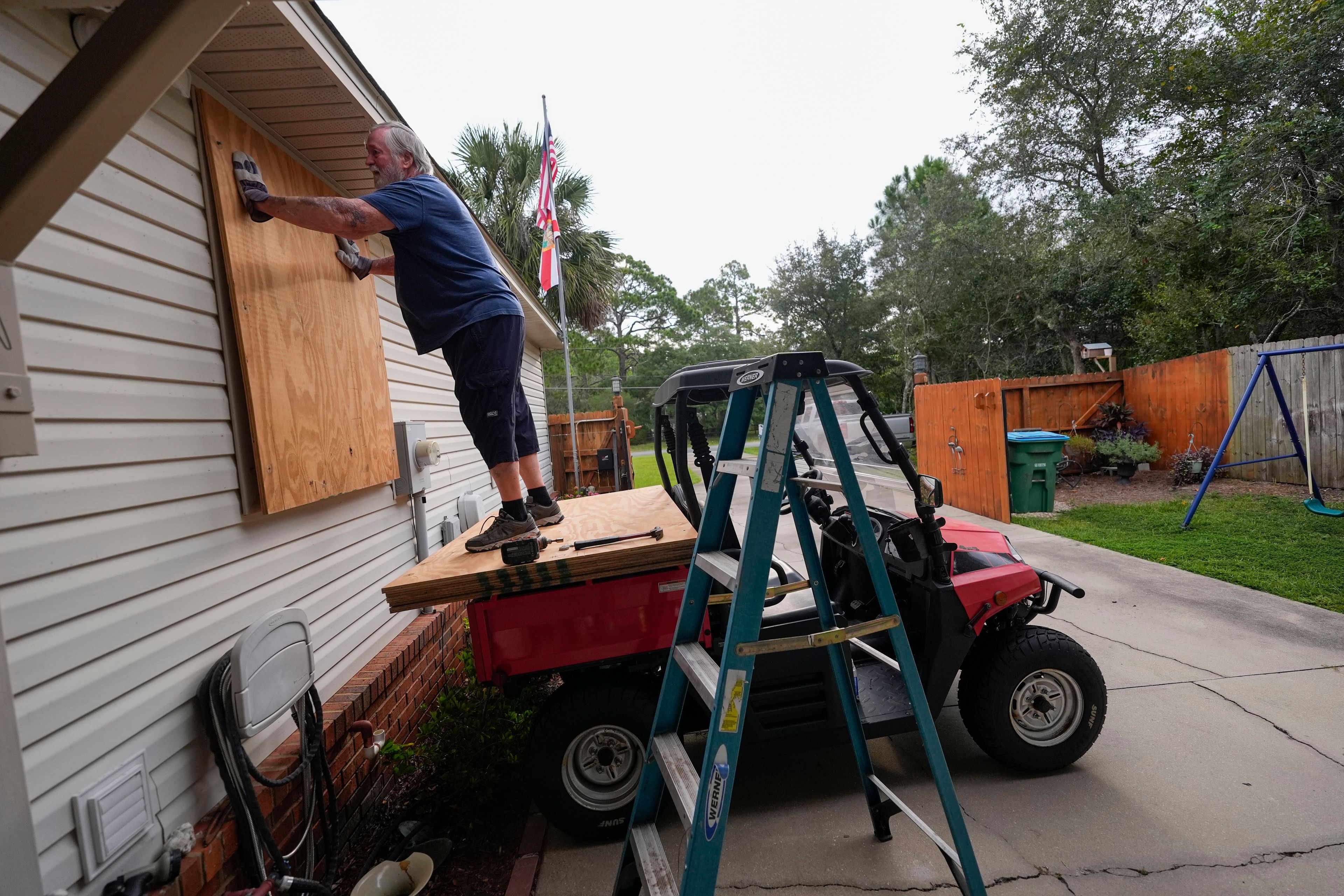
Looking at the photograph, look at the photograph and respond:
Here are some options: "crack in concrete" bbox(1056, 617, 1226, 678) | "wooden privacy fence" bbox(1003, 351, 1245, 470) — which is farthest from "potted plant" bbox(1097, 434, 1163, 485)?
"crack in concrete" bbox(1056, 617, 1226, 678)

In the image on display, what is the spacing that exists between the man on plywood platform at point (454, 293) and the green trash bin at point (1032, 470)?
26.5 ft

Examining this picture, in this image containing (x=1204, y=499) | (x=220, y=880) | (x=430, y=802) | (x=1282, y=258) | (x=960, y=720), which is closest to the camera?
(x=220, y=880)

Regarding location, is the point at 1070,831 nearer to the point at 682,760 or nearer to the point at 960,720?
the point at 960,720

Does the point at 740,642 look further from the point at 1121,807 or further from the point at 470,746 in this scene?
the point at 1121,807

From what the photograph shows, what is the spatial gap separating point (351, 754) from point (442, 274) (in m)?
2.12

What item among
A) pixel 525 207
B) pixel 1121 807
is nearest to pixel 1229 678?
pixel 1121 807

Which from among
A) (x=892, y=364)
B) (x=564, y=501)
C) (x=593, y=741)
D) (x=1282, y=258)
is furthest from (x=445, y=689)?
(x=892, y=364)

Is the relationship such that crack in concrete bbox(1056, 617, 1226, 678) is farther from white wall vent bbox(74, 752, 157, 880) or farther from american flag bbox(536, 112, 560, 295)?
american flag bbox(536, 112, 560, 295)

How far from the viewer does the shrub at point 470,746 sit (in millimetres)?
2818

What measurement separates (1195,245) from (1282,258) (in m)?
1.83

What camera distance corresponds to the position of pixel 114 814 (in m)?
1.68

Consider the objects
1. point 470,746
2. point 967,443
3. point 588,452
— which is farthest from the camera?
point 588,452

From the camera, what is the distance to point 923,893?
2350 mm

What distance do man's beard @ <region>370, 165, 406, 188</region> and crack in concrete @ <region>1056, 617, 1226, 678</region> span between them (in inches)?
206
